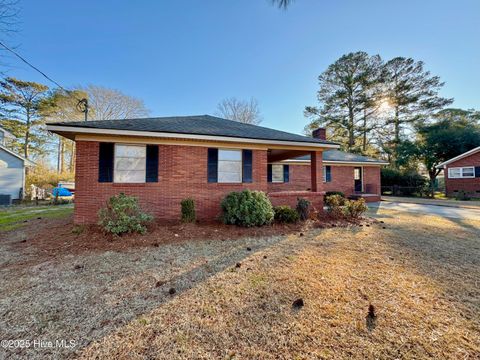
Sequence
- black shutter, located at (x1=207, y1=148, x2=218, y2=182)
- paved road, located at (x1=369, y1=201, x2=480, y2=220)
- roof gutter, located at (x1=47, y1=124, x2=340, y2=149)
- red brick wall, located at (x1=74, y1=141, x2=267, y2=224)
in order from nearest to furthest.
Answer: roof gutter, located at (x1=47, y1=124, x2=340, y2=149) < red brick wall, located at (x1=74, y1=141, x2=267, y2=224) < black shutter, located at (x1=207, y1=148, x2=218, y2=182) < paved road, located at (x1=369, y1=201, x2=480, y2=220)

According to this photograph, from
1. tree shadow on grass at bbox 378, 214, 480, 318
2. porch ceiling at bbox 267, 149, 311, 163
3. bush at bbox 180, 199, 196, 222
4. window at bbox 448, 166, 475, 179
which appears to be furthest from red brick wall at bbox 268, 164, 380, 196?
window at bbox 448, 166, 475, 179

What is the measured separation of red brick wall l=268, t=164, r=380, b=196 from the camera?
1445cm

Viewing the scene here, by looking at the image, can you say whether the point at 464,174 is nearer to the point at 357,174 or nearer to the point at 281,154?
the point at 357,174

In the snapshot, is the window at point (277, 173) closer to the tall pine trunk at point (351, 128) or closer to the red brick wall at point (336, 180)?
the red brick wall at point (336, 180)

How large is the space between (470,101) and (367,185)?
2114 centimetres

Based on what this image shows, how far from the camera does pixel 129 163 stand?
7.00m


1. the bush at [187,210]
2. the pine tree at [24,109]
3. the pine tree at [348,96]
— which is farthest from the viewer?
the pine tree at [348,96]

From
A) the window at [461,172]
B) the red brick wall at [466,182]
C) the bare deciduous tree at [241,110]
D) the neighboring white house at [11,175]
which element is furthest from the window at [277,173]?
the neighboring white house at [11,175]

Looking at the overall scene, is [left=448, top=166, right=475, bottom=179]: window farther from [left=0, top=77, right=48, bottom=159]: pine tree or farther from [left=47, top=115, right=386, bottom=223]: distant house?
Result: [left=0, top=77, right=48, bottom=159]: pine tree

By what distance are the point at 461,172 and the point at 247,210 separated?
23651 mm

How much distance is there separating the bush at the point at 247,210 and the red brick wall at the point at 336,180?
7268mm

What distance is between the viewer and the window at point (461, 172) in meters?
18.1

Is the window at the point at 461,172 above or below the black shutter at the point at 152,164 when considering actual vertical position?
above

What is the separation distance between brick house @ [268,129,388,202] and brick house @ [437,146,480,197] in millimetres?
9093
